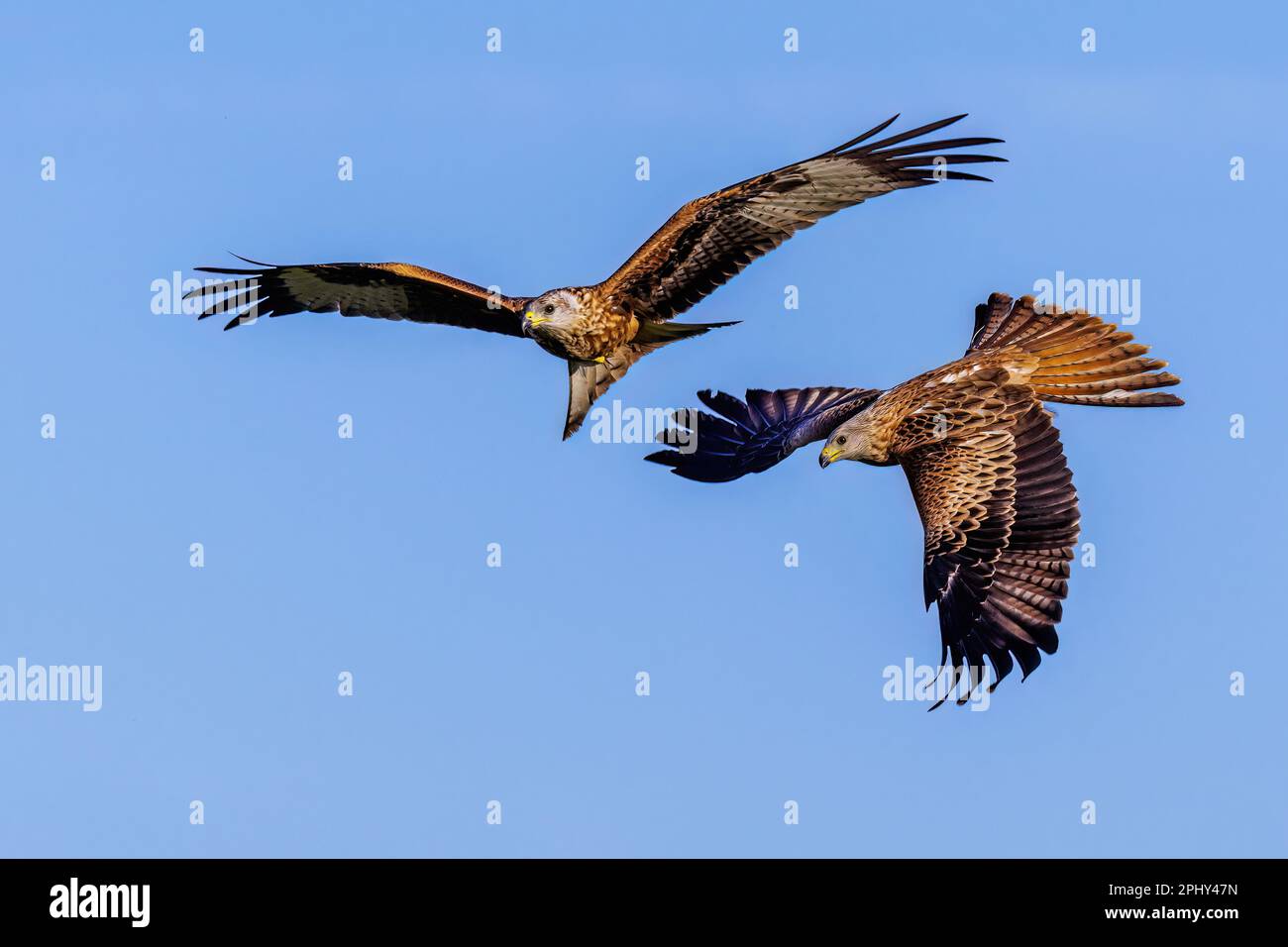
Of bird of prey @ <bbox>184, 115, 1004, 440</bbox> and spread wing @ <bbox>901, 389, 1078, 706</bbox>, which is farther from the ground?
bird of prey @ <bbox>184, 115, 1004, 440</bbox>

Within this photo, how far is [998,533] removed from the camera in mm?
20734

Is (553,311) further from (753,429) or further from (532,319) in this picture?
(753,429)

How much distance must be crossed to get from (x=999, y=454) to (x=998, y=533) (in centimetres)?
73

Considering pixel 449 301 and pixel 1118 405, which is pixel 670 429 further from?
pixel 1118 405

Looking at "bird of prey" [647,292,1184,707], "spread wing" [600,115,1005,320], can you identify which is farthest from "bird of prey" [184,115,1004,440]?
"bird of prey" [647,292,1184,707]

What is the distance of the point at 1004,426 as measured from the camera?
21297mm

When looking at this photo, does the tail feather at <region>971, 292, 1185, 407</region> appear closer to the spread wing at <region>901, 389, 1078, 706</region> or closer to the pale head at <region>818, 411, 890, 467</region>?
the spread wing at <region>901, 389, 1078, 706</region>

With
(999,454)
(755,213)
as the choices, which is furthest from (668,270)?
(999,454)

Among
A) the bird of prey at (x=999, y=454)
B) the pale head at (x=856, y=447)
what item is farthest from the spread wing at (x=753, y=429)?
the pale head at (x=856, y=447)

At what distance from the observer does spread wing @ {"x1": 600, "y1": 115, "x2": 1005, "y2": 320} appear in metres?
20.9

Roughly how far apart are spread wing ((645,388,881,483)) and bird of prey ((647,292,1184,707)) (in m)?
0.30

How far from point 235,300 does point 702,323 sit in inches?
176

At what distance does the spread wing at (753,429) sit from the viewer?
2331cm

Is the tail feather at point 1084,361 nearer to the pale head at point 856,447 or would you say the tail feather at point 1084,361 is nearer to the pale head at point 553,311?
the pale head at point 856,447
